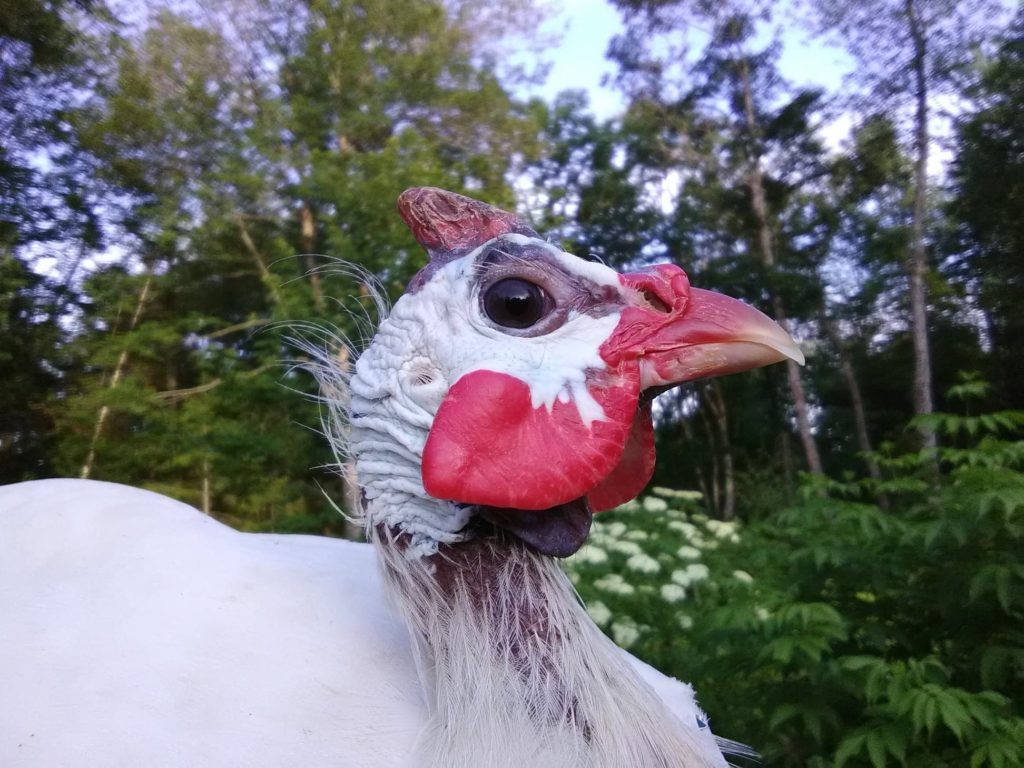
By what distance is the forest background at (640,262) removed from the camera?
2068 mm

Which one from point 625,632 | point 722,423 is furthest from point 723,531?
point 722,423

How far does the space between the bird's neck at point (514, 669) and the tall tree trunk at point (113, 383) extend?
5.81 metres

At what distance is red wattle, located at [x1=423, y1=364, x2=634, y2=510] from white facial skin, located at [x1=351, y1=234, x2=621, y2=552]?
0.9 inches

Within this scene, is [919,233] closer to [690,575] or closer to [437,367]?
[690,575]

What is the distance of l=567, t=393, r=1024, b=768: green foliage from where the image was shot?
1.76 meters

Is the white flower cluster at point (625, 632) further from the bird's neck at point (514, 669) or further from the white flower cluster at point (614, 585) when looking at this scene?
the bird's neck at point (514, 669)

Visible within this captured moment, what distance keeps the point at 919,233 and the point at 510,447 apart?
33.1ft

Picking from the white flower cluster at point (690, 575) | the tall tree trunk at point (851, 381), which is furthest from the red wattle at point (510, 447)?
the tall tree trunk at point (851, 381)

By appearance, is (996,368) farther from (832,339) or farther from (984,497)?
(984,497)

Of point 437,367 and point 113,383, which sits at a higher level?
point 113,383

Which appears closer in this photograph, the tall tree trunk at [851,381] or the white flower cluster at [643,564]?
the white flower cluster at [643,564]

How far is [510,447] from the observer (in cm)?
94

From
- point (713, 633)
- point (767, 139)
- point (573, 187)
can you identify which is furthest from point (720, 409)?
point (713, 633)

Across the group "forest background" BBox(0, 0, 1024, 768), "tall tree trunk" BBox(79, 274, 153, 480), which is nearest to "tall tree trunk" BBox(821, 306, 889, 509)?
"forest background" BBox(0, 0, 1024, 768)
